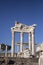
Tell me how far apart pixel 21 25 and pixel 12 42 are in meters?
5.06

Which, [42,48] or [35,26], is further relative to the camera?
[35,26]

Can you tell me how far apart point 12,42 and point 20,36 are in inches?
121

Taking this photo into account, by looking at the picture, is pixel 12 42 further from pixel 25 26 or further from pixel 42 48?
pixel 42 48

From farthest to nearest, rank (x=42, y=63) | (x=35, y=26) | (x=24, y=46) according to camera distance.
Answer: (x=24, y=46) → (x=35, y=26) → (x=42, y=63)

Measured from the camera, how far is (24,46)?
6869 centimetres

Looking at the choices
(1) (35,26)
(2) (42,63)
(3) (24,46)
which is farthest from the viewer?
(3) (24,46)

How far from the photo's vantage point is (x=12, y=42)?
64938 mm

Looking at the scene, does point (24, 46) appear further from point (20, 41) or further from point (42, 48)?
point (42, 48)

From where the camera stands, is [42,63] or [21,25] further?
[21,25]

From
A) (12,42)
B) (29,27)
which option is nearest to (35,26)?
(29,27)

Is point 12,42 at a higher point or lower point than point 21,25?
lower

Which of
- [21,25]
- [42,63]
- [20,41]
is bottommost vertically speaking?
[42,63]

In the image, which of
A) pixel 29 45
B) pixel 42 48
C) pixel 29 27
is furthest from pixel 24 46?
pixel 42 48

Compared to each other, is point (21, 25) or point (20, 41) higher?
point (21, 25)
